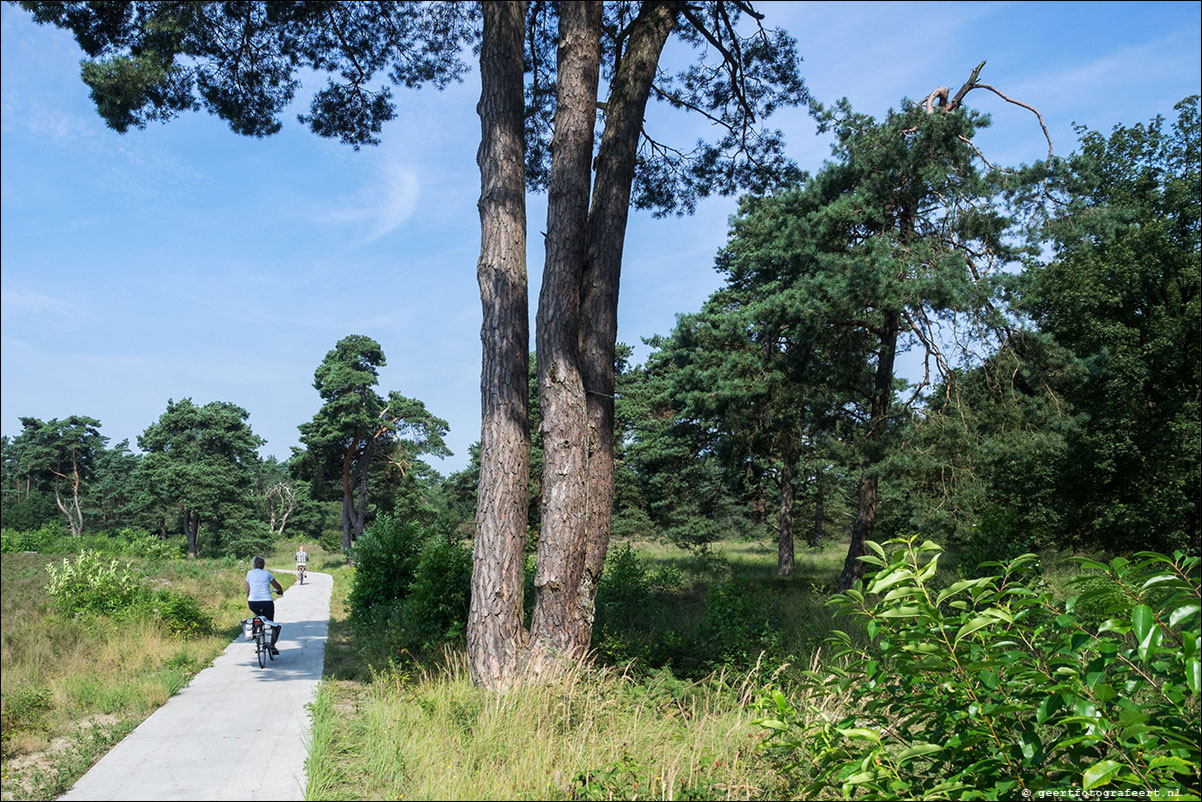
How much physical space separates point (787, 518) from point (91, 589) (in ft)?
57.3

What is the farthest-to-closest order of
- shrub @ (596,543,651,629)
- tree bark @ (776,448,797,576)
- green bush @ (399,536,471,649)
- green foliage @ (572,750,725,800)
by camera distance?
tree bark @ (776,448,797,576) → shrub @ (596,543,651,629) → green bush @ (399,536,471,649) → green foliage @ (572,750,725,800)

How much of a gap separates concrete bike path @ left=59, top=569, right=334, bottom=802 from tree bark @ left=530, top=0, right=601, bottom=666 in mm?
2460

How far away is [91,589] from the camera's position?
480 inches

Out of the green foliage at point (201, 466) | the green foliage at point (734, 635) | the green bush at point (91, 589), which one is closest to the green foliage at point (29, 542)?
the green foliage at point (201, 466)

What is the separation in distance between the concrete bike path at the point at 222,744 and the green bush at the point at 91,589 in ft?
10.9

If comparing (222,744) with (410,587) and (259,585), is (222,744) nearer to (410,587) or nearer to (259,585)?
(410,587)

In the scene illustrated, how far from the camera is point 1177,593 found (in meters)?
2.72

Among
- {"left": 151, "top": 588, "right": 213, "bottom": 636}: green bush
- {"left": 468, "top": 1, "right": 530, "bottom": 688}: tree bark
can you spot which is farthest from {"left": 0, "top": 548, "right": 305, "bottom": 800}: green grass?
{"left": 468, "top": 1, "right": 530, "bottom": 688}: tree bark

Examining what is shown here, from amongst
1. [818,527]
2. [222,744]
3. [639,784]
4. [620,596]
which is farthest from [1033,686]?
[818,527]

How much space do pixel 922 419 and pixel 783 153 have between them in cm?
587

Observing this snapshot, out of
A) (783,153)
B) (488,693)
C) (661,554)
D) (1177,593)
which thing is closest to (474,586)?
(488,693)

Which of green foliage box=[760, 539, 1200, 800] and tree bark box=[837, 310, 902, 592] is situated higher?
tree bark box=[837, 310, 902, 592]

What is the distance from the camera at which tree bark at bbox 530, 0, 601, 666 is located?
23.6 feet

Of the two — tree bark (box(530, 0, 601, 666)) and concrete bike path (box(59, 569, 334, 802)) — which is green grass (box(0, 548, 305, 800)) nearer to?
concrete bike path (box(59, 569, 334, 802))
